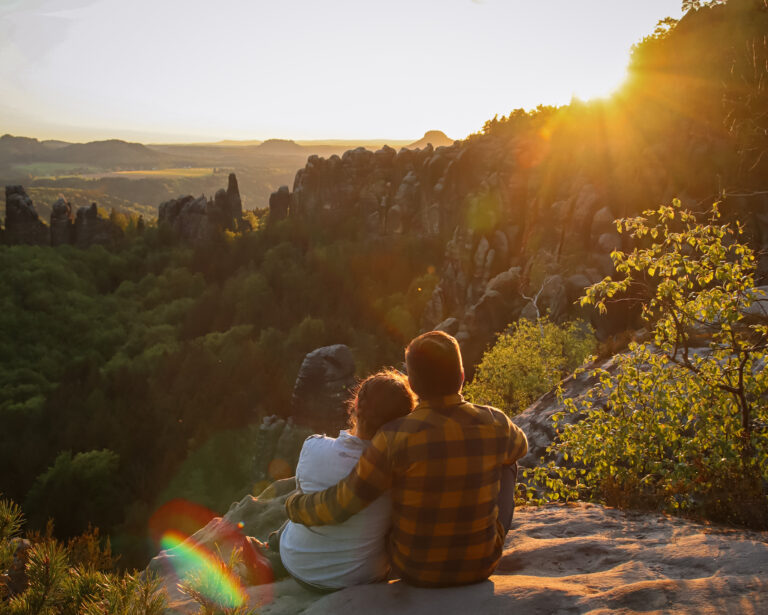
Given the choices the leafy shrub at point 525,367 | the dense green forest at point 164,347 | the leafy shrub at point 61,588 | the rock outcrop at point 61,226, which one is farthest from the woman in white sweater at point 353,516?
the rock outcrop at point 61,226

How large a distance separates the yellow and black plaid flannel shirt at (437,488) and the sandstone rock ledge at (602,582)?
0.75 ft

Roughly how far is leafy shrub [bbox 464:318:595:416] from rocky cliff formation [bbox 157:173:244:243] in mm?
75325

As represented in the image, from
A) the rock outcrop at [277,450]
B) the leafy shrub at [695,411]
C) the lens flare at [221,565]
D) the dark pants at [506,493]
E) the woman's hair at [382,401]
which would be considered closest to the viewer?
the lens flare at [221,565]

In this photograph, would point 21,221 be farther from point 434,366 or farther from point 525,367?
point 434,366

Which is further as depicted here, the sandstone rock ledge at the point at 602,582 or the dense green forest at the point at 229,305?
the dense green forest at the point at 229,305

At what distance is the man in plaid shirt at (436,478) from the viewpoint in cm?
386

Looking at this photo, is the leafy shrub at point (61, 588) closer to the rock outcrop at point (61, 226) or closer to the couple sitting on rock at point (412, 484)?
the couple sitting on rock at point (412, 484)

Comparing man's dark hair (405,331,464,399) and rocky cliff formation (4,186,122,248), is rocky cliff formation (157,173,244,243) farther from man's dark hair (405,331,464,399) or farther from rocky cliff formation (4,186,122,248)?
man's dark hair (405,331,464,399)

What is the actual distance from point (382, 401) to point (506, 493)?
1.48 metres

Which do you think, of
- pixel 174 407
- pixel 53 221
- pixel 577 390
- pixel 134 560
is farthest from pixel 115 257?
pixel 577 390

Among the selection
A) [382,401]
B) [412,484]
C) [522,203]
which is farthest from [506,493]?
[522,203]

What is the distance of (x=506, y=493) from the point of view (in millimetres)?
4582

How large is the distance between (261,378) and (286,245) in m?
34.8

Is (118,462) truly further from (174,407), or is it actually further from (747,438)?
(747,438)
